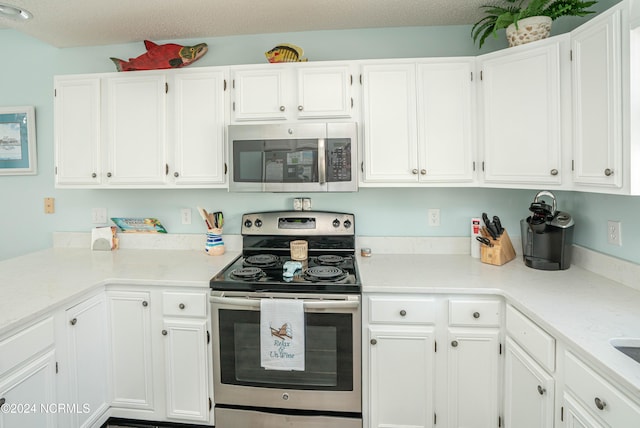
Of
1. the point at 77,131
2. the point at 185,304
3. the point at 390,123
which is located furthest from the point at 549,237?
the point at 77,131

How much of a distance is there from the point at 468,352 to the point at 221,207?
184 centimetres

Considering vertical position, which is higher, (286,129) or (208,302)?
(286,129)

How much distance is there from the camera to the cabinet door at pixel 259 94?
212 cm

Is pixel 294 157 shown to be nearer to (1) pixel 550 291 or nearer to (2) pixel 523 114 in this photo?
(2) pixel 523 114

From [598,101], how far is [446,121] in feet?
2.40

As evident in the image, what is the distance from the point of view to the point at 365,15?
2164 millimetres

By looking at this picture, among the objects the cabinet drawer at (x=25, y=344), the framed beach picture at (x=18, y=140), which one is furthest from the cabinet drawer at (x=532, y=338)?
the framed beach picture at (x=18, y=140)

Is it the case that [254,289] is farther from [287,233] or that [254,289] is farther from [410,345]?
[410,345]

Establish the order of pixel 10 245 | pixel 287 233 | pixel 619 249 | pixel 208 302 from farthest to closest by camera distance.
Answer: pixel 10 245, pixel 287 233, pixel 208 302, pixel 619 249

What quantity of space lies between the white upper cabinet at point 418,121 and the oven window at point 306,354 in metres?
0.91

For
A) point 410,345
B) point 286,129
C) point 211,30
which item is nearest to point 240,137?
point 286,129

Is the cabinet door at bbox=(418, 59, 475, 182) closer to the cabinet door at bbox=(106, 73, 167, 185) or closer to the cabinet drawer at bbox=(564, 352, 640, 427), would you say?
the cabinet drawer at bbox=(564, 352, 640, 427)

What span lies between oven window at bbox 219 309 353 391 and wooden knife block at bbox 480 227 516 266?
99 cm

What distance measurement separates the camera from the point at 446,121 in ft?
6.73
